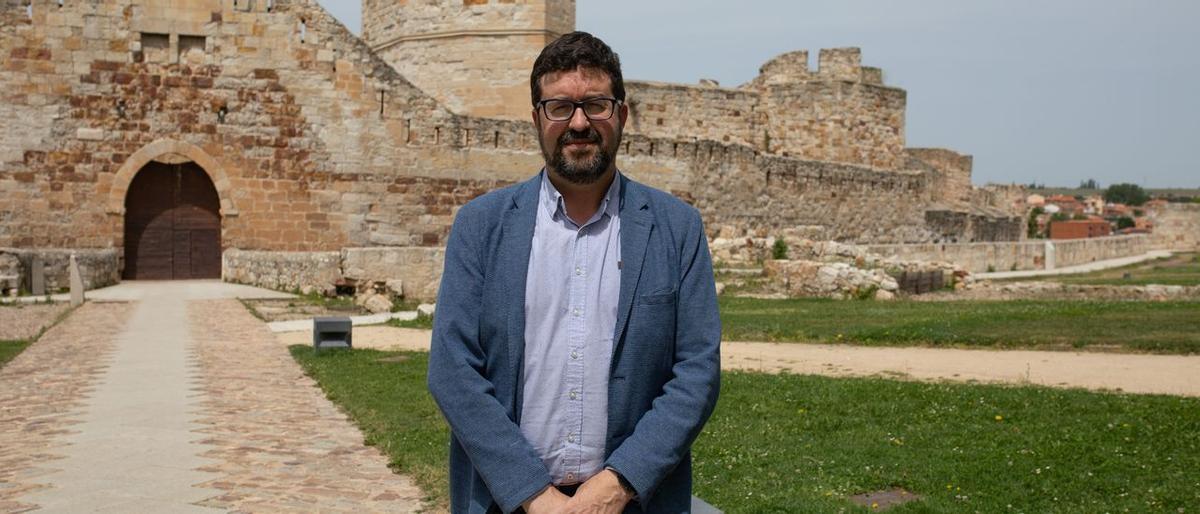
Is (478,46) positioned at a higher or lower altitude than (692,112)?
higher

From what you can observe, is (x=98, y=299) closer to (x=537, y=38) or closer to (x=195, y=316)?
(x=195, y=316)

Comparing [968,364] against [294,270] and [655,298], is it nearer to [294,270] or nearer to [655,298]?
[655,298]

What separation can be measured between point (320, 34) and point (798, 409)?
16934 millimetres

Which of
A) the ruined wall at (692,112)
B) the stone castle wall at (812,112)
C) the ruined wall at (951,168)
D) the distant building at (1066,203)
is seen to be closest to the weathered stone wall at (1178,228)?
the ruined wall at (951,168)

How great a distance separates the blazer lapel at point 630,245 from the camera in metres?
3.32

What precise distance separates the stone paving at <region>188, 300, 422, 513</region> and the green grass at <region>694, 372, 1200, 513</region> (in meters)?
1.88

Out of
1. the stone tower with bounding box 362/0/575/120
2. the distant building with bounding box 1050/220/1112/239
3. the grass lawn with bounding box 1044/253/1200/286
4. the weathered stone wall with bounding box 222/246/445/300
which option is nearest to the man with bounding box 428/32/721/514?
the weathered stone wall with bounding box 222/246/445/300

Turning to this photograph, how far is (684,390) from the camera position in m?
3.32

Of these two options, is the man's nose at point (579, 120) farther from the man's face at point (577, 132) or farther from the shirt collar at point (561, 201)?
the shirt collar at point (561, 201)

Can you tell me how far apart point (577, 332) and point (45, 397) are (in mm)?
7447

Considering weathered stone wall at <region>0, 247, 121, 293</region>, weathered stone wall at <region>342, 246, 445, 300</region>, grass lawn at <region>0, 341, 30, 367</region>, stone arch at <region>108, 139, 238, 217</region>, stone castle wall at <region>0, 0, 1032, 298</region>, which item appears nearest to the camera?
grass lawn at <region>0, 341, 30, 367</region>

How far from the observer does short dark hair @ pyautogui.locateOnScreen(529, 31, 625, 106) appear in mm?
3375

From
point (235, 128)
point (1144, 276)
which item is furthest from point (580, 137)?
point (1144, 276)

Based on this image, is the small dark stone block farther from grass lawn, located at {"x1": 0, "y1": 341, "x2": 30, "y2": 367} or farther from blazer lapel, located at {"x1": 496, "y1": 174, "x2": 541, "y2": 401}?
blazer lapel, located at {"x1": 496, "y1": 174, "x2": 541, "y2": 401}
